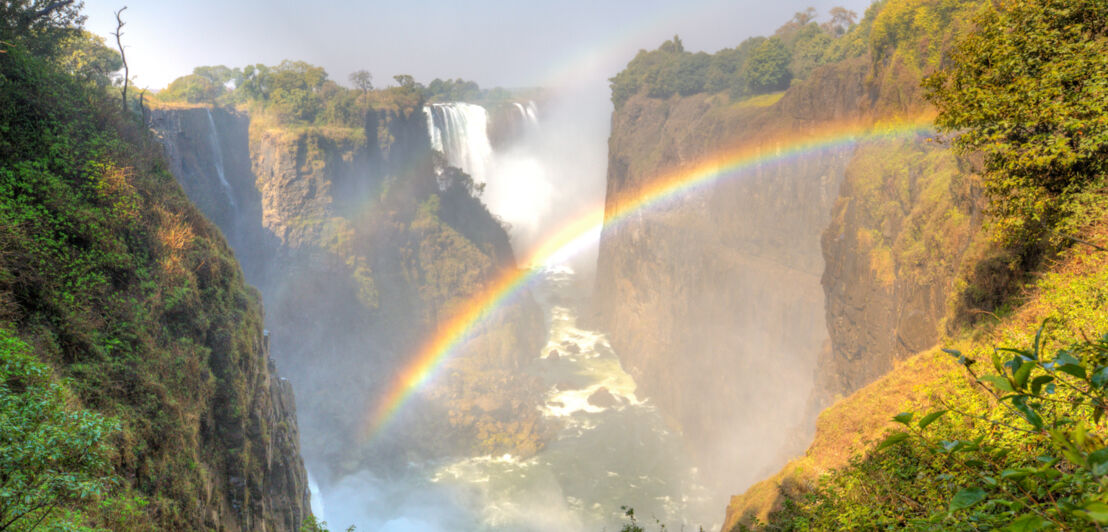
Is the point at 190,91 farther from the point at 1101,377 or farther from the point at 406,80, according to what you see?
the point at 1101,377

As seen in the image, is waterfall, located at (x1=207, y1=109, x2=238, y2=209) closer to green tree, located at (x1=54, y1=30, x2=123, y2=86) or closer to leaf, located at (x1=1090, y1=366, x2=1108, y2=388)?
green tree, located at (x1=54, y1=30, x2=123, y2=86)

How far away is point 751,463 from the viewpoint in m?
31.5

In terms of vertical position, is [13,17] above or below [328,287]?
above

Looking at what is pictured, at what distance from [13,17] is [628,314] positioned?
42.9 metres

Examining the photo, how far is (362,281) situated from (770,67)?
38.3 meters

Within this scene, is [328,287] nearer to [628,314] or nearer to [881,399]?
[628,314]

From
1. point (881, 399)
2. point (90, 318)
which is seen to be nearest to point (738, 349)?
point (881, 399)

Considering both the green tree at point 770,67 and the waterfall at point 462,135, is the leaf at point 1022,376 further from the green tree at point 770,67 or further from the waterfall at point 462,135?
the waterfall at point 462,135

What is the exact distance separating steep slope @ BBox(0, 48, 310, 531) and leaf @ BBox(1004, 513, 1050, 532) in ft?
25.2

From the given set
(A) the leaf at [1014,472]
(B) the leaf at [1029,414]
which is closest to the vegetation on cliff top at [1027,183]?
(B) the leaf at [1029,414]

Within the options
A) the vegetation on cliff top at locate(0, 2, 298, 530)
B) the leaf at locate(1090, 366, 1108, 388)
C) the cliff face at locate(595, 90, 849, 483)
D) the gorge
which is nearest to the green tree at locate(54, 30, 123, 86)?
the gorge

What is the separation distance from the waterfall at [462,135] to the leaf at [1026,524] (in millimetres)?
53128

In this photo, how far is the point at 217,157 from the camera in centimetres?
4069

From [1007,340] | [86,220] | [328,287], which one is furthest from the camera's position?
[328,287]
